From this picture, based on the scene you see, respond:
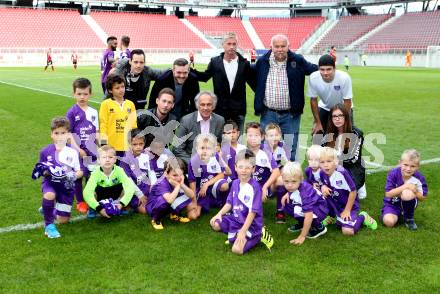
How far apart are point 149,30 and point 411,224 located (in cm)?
5273

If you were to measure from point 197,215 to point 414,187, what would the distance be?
228 cm

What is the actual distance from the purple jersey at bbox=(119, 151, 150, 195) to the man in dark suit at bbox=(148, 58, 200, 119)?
99cm

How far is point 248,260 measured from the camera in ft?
13.3

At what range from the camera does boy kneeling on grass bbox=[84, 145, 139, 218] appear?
4.90 m

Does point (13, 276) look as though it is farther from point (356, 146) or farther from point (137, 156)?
point (356, 146)

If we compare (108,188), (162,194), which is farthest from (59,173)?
(162,194)

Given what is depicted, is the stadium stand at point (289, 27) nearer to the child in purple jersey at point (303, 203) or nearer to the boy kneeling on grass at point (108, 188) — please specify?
the boy kneeling on grass at point (108, 188)

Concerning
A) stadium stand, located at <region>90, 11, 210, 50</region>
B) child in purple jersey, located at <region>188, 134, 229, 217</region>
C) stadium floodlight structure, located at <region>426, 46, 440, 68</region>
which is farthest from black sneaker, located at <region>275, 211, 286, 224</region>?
stadium stand, located at <region>90, 11, 210, 50</region>

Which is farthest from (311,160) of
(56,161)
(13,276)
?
(13,276)

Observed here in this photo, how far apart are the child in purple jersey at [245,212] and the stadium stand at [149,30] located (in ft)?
156

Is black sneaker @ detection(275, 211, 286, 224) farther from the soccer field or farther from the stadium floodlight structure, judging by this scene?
the stadium floodlight structure

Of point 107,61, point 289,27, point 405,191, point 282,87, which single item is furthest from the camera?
point 289,27

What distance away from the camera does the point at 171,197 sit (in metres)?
4.92

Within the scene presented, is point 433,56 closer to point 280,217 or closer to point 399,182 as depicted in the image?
point 399,182
